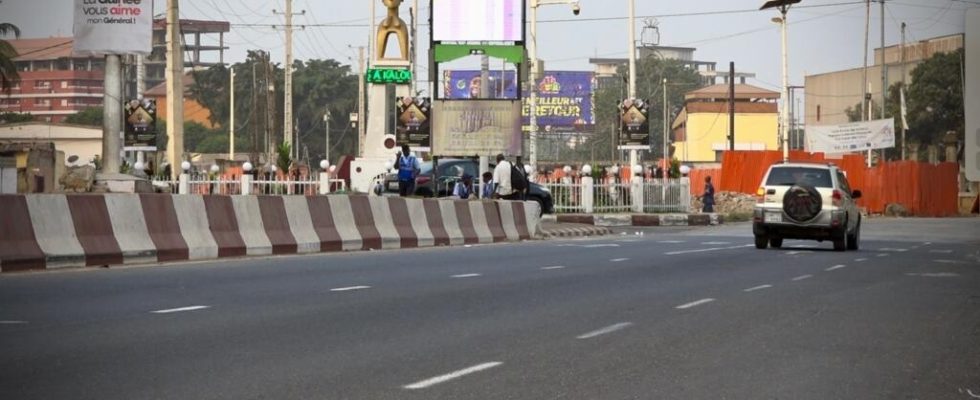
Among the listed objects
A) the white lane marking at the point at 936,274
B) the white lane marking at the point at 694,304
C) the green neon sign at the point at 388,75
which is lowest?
the white lane marking at the point at 936,274

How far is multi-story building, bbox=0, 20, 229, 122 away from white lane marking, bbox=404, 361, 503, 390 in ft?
107

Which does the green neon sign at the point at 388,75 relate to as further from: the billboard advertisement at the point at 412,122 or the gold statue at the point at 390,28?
the gold statue at the point at 390,28

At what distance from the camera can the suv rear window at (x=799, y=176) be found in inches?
1217

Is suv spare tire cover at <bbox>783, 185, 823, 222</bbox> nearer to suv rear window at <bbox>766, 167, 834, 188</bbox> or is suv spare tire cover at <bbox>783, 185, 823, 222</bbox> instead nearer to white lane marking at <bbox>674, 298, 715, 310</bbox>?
suv rear window at <bbox>766, 167, 834, 188</bbox>

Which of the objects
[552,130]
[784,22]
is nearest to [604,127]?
[552,130]

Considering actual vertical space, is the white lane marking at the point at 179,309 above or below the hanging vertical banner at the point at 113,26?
below

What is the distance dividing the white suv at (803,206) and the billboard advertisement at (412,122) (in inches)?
1038

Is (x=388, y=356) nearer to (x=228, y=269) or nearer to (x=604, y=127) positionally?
(x=228, y=269)

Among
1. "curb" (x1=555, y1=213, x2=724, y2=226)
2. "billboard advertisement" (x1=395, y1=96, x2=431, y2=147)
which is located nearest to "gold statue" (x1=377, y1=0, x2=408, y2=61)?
"billboard advertisement" (x1=395, y1=96, x2=431, y2=147)

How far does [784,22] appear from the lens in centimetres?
6034

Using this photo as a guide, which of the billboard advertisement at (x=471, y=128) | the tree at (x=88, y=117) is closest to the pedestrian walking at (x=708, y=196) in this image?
the billboard advertisement at (x=471, y=128)

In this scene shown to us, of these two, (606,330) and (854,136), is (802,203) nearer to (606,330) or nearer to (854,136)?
(606,330)

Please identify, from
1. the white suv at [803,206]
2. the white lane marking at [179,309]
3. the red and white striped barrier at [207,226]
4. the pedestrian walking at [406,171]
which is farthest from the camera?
the pedestrian walking at [406,171]

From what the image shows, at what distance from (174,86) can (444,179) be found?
11.4 metres
